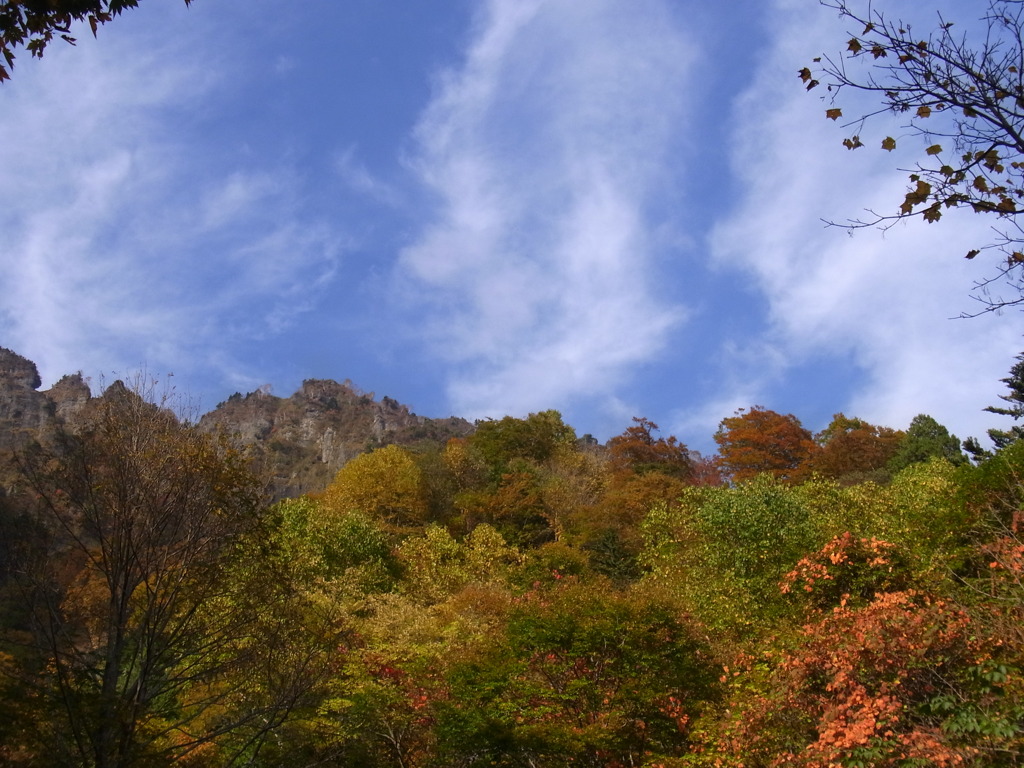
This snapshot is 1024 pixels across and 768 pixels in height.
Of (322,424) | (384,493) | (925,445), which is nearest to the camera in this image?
(384,493)

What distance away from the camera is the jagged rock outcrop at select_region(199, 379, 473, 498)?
79.2 m

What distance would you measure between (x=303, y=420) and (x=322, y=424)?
14.1ft

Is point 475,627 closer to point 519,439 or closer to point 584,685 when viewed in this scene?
point 584,685

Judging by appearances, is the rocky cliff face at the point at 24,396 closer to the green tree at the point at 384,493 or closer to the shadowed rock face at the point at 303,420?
the shadowed rock face at the point at 303,420

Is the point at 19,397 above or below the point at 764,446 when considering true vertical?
above

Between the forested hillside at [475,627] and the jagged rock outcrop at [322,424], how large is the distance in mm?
56210

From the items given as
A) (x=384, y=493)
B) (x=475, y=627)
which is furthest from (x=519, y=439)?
(x=475, y=627)

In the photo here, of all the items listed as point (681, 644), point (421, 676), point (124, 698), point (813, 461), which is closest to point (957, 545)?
point (681, 644)

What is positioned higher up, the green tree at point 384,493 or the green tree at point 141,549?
the green tree at point 384,493

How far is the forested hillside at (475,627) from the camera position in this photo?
6789mm

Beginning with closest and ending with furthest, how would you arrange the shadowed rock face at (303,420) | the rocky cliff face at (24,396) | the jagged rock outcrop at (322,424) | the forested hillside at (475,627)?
1. the forested hillside at (475,627)
2. the rocky cliff face at (24,396)
3. the shadowed rock face at (303,420)
4. the jagged rock outcrop at (322,424)

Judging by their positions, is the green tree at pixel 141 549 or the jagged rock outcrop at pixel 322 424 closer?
the green tree at pixel 141 549

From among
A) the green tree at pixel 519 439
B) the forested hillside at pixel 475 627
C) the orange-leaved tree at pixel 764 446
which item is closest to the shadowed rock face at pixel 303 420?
the green tree at pixel 519 439

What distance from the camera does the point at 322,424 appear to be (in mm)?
92375
